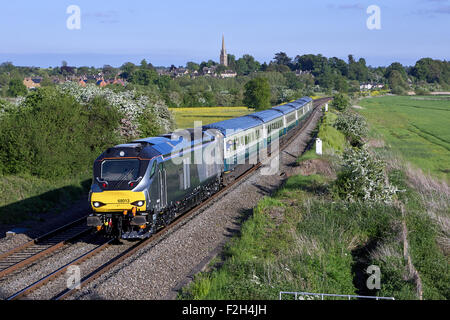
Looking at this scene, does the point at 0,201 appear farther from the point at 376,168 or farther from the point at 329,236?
the point at 376,168

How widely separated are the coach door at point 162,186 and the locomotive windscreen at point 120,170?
0.97 m

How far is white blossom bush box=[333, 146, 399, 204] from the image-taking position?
19328 millimetres

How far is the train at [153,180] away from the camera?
554 inches

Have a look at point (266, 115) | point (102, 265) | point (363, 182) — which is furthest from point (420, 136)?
point (102, 265)

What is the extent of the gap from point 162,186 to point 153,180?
800 mm

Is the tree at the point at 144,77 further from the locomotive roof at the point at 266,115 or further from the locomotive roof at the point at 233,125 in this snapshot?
the locomotive roof at the point at 233,125

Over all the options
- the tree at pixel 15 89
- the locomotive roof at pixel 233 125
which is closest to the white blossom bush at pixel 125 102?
the locomotive roof at pixel 233 125

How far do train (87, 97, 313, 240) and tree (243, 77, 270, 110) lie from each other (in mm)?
63561

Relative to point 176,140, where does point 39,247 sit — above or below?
below

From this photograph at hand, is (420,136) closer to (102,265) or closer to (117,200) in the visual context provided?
(117,200)

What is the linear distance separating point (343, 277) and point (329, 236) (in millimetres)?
2522

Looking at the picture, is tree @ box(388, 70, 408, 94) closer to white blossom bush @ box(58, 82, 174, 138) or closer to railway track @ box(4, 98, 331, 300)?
white blossom bush @ box(58, 82, 174, 138)

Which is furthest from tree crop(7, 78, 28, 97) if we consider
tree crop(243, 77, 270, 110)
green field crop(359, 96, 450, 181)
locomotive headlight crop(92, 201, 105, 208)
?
locomotive headlight crop(92, 201, 105, 208)

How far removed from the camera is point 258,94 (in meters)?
85.6
